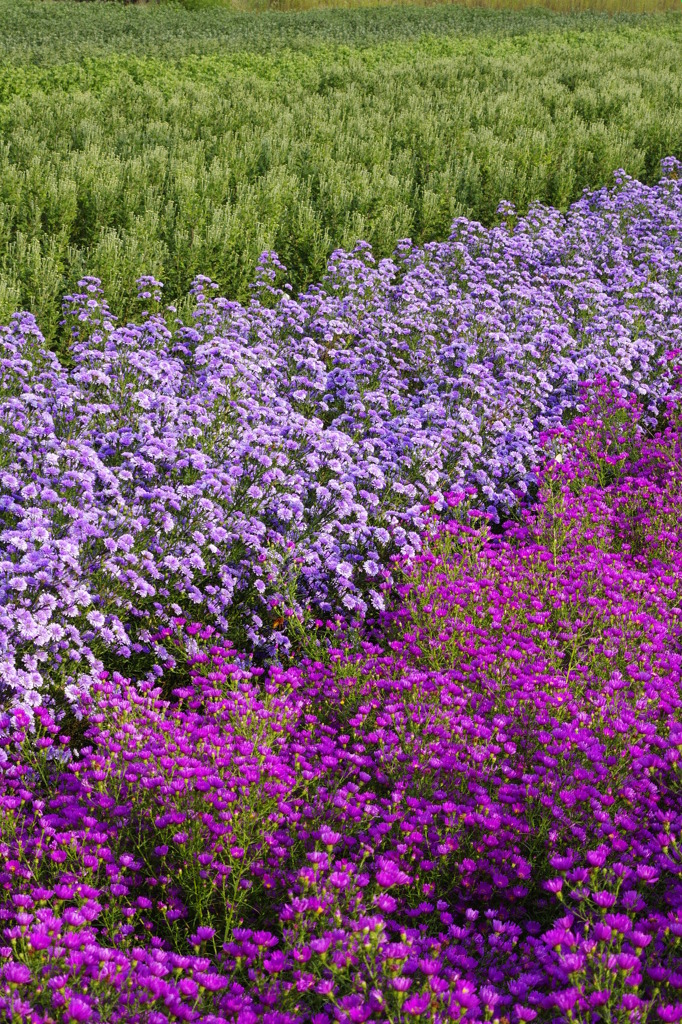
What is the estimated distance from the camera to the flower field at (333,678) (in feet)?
8.13

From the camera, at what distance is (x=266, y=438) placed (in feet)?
15.7

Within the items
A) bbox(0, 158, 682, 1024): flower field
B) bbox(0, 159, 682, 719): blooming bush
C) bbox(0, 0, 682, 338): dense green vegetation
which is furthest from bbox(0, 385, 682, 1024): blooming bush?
bbox(0, 0, 682, 338): dense green vegetation

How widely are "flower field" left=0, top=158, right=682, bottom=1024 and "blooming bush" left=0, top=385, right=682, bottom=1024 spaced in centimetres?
2

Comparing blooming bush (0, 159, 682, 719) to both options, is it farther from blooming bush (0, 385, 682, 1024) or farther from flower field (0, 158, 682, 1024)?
blooming bush (0, 385, 682, 1024)

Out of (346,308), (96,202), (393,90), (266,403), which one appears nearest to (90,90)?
(393,90)

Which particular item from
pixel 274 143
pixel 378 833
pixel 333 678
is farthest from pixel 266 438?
pixel 274 143

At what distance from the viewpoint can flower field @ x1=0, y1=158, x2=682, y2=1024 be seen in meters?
2.48

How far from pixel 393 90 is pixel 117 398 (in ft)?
39.7

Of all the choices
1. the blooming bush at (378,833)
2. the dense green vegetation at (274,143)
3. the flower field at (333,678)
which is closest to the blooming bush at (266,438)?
the flower field at (333,678)

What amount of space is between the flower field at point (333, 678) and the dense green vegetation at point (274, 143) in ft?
3.56

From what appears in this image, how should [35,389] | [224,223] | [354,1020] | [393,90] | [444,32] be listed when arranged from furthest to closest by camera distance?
[444,32]
[393,90]
[224,223]
[35,389]
[354,1020]

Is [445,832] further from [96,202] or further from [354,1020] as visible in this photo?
[96,202]

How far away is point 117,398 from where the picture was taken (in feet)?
17.7

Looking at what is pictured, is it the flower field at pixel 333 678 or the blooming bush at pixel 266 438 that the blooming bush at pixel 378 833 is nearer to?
the flower field at pixel 333 678
